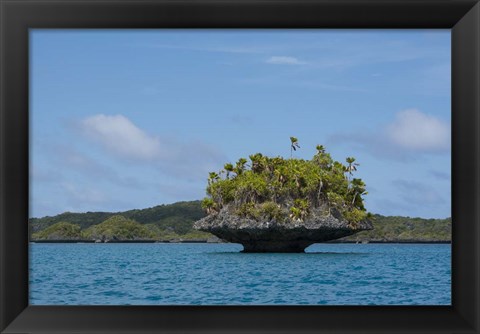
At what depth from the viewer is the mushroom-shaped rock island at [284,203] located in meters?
37.3

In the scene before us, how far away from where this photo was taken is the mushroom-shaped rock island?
37344 mm

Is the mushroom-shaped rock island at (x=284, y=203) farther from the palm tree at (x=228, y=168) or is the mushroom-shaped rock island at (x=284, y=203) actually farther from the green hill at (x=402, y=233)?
the green hill at (x=402, y=233)

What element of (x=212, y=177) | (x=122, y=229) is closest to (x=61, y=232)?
(x=122, y=229)

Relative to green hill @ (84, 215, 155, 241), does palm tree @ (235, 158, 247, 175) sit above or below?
above

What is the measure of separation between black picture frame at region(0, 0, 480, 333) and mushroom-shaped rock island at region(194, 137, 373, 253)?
33.7 m

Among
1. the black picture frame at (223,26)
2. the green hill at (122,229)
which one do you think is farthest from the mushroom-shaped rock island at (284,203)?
the green hill at (122,229)

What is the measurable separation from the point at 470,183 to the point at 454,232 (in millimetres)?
265

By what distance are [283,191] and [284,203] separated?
723 millimetres

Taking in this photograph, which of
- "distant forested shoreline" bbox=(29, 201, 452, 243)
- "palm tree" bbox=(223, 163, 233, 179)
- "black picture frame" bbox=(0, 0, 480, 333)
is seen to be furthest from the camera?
"distant forested shoreline" bbox=(29, 201, 452, 243)

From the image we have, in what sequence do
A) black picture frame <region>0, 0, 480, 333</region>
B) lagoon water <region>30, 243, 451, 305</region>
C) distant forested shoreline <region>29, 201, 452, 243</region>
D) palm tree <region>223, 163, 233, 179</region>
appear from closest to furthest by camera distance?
black picture frame <region>0, 0, 480, 333</region> → lagoon water <region>30, 243, 451, 305</region> → palm tree <region>223, 163, 233, 179</region> → distant forested shoreline <region>29, 201, 452, 243</region>

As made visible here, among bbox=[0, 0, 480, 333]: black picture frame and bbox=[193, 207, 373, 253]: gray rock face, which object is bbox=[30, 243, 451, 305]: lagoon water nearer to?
bbox=[193, 207, 373, 253]: gray rock face

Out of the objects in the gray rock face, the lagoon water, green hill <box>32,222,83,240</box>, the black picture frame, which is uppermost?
the black picture frame

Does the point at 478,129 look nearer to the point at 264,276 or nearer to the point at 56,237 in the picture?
the point at 264,276

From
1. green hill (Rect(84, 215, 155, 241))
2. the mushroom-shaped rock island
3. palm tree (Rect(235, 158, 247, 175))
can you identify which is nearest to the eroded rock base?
the mushroom-shaped rock island
